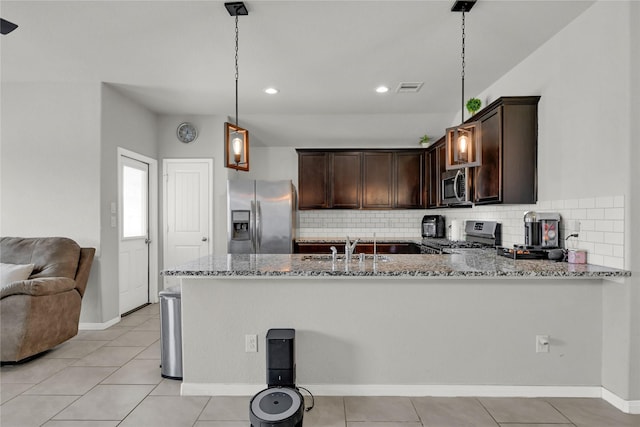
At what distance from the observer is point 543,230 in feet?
9.32

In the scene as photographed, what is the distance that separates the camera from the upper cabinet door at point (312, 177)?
5.66 meters

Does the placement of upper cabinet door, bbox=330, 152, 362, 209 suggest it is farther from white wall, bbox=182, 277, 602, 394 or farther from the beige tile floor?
the beige tile floor

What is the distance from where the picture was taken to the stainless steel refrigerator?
4.95 meters

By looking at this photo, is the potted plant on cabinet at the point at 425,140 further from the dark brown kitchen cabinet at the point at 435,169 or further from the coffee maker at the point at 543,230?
the coffee maker at the point at 543,230

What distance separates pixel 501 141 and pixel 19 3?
3656 mm

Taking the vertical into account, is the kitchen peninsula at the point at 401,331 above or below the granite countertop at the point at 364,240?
below

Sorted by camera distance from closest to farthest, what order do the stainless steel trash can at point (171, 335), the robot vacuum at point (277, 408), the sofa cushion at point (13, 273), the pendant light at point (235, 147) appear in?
the robot vacuum at point (277, 408) → the pendant light at point (235, 147) → the stainless steel trash can at point (171, 335) → the sofa cushion at point (13, 273)

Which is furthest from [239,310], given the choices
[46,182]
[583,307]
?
[46,182]

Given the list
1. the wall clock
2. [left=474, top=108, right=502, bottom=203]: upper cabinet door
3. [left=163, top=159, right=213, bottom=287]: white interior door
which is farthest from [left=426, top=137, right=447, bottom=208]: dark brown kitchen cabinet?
the wall clock

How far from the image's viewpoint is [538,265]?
2.51m

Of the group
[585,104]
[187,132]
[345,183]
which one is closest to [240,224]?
[187,132]

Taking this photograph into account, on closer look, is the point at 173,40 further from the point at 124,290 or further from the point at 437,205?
the point at 437,205

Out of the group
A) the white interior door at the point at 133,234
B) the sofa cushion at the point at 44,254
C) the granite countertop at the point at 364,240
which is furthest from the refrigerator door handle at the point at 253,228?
the sofa cushion at the point at 44,254

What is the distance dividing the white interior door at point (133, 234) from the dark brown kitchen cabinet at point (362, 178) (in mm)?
2162
